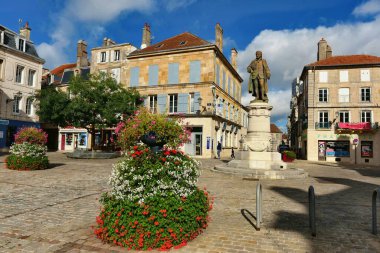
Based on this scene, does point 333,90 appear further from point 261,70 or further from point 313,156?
point 261,70

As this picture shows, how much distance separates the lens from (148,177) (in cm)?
377

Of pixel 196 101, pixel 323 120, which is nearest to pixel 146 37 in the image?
pixel 196 101

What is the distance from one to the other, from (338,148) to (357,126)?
283cm

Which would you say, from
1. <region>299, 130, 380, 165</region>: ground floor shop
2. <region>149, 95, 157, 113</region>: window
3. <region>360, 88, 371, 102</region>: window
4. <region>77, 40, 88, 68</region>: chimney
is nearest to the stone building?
<region>77, 40, 88, 68</region>: chimney

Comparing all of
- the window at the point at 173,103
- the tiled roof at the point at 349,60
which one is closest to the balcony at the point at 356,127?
the tiled roof at the point at 349,60

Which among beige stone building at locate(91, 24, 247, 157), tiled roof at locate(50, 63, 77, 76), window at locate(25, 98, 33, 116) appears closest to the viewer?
beige stone building at locate(91, 24, 247, 157)

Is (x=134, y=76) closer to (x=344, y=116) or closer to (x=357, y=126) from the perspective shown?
(x=344, y=116)

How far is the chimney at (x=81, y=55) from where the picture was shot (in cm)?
3328

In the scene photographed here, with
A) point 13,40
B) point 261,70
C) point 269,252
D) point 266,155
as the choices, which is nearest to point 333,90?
point 261,70

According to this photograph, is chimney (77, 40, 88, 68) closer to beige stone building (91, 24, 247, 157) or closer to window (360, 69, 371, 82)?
beige stone building (91, 24, 247, 157)

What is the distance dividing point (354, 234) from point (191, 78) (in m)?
22.1

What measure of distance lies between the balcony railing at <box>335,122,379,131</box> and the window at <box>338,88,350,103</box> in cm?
257

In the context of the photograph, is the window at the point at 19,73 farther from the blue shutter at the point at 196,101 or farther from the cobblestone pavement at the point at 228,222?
the cobblestone pavement at the point at 228,222

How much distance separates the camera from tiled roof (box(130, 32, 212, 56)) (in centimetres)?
2602
